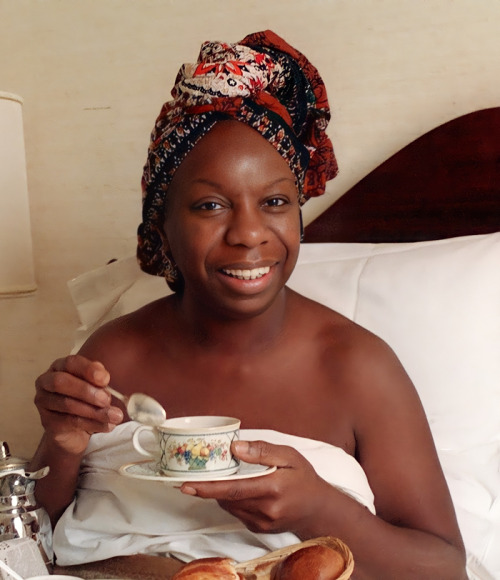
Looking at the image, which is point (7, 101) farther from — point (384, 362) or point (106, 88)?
point (384, 362)

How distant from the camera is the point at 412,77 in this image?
1.61 m

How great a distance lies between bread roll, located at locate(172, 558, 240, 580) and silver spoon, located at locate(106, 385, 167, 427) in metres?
0.21

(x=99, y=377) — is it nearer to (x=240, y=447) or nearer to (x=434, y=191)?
(x=240, y=447)

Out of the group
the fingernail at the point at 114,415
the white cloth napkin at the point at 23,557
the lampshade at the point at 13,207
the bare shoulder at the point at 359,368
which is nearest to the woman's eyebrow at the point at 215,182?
the bare shoulder at the point at 359,368

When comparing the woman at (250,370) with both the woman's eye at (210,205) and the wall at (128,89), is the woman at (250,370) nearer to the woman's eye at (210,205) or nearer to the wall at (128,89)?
the woman's eye at (210,205)

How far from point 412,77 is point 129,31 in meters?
0.69

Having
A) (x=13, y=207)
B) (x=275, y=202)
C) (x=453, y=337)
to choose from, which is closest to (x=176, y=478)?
(x=275, y=202)

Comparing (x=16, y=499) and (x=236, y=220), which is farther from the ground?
(x=236, y=220)

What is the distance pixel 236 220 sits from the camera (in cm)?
107

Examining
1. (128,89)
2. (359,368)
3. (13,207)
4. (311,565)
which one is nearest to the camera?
(311,565)

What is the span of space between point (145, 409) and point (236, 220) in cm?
29

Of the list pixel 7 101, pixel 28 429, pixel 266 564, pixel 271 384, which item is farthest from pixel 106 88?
pixel 266 564

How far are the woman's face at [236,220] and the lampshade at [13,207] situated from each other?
752mm

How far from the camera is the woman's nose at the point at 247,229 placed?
1.05 m
